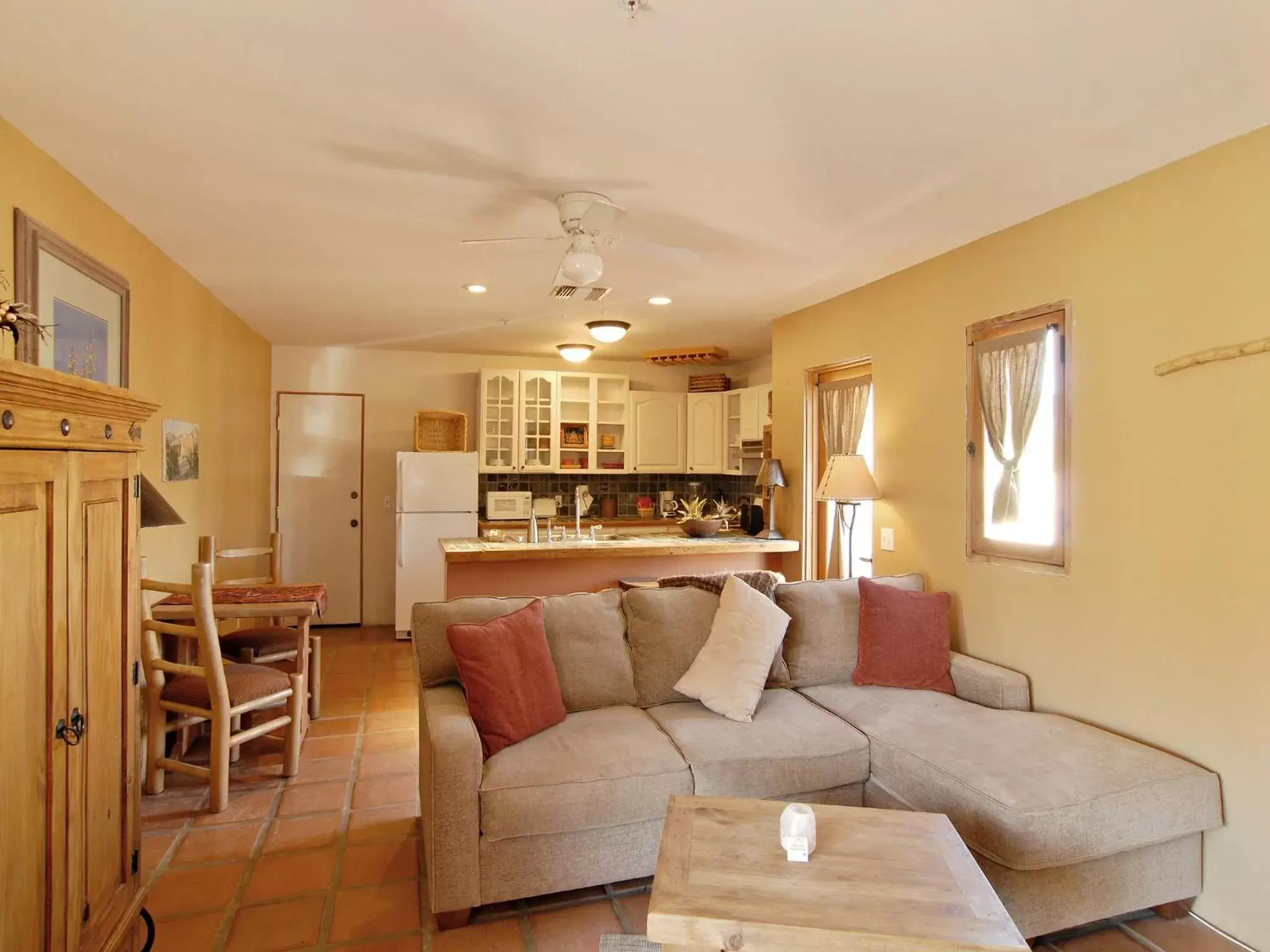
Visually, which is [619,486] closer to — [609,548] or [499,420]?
[499,420]

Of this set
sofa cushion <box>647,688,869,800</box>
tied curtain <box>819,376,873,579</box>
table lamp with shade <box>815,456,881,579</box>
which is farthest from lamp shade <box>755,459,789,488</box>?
sofa cushion <box>647,688,869,800</box>

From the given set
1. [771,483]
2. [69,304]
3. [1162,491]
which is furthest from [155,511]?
[1162,491]

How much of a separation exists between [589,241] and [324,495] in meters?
4.55

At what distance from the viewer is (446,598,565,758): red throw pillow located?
248cm

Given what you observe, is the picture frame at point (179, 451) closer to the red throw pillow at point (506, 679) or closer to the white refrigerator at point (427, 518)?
the white refrigerator at point (427, 518)

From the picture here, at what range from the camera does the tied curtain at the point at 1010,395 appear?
3045mm

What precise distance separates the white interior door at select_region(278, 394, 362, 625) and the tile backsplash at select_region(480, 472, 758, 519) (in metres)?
1.17

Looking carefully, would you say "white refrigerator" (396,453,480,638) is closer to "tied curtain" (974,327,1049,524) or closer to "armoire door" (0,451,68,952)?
"tied curtain" (974,327,1049,524)

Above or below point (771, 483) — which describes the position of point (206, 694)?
below

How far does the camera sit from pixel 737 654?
9.69 feet

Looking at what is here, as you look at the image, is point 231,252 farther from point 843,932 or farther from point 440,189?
point 843,932

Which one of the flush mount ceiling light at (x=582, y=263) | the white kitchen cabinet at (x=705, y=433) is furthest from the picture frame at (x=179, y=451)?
the white kitchen cabinet at (x=705, y=433)

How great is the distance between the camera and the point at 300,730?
3428 millimetres

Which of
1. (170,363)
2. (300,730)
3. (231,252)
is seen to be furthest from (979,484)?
(170,363)
